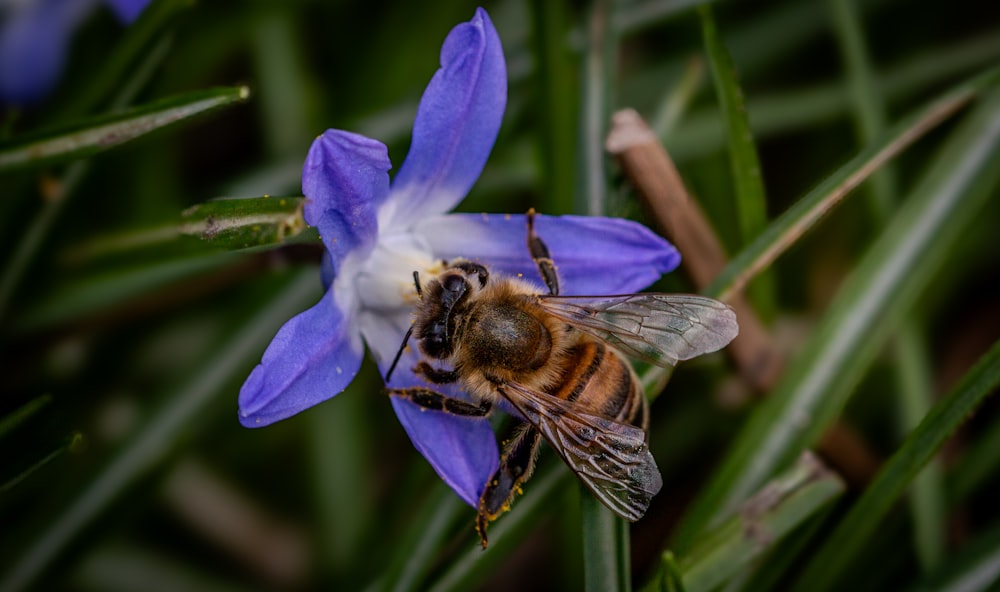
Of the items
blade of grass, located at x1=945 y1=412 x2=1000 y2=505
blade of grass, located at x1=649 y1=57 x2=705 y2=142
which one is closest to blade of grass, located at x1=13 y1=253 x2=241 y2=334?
blade of grass, located at x1=649 y1=57 x2=705 y2=142

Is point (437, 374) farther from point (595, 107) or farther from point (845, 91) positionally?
point (845, 91)

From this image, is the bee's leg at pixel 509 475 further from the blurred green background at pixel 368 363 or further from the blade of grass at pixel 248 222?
the blade of grass at pixel 248 222

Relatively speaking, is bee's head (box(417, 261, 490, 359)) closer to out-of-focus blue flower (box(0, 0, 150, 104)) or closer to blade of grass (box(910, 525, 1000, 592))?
blade of grass (box(910, 525, 1000, 592))

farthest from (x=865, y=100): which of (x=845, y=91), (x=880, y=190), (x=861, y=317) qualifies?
(x=861, y=317)

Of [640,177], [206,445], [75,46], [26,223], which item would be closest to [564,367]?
[640,177]

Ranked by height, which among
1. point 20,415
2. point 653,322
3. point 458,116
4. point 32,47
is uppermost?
point 32,47

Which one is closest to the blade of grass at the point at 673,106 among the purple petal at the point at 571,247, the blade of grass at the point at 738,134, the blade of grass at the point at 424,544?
the blade of grass at the point at 738,134

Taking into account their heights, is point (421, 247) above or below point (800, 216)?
above
